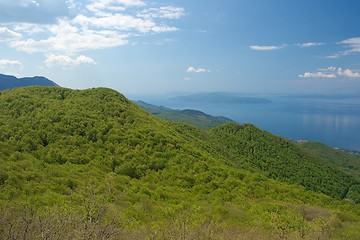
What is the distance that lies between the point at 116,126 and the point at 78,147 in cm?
501

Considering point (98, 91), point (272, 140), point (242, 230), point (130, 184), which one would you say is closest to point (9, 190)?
point (130, 184)

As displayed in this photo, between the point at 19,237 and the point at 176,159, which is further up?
the point at 19,237

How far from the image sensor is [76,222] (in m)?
8.02

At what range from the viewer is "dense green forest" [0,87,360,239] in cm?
985

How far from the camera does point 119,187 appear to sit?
18.3 metres

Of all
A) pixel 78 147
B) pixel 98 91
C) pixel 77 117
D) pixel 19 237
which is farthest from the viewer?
pixel 98 91

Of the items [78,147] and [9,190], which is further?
[78,147]

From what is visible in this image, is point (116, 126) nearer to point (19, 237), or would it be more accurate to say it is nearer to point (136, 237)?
point (136, 237)

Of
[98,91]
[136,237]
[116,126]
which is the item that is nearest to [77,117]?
[116,126]

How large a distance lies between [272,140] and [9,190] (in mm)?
54893

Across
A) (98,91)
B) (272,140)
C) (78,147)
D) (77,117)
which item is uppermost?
(98,91)

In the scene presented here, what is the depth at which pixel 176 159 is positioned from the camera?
25.1 metres

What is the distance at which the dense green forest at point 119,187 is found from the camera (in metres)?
9.85

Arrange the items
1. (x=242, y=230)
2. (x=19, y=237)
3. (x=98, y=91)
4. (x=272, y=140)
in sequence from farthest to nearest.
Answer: (x=272, y=140)
(x=98, y=91)
(x=242, y=230)
(x=19, y=237)
